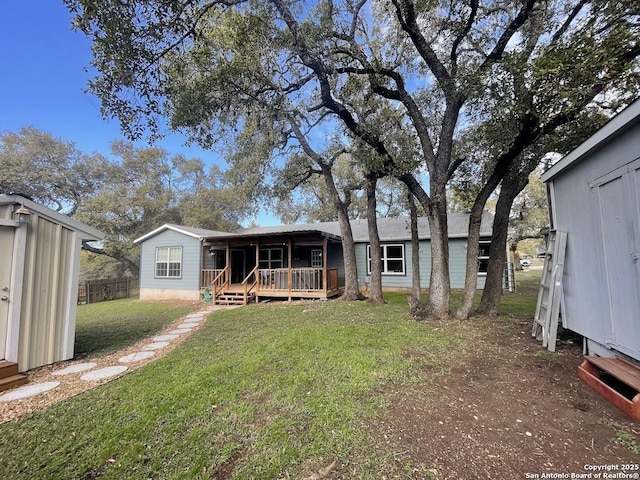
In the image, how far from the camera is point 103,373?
14.0ft

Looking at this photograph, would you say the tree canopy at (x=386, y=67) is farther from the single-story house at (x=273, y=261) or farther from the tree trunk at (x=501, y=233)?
the single-story house at (x=273, y=261)

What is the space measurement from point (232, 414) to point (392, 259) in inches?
472

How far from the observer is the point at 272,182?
11.2 meters

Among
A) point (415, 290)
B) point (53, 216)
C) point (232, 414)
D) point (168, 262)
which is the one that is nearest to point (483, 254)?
point (415, 290)

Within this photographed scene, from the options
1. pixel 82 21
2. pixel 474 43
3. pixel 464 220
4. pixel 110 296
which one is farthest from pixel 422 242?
pixel 110 296

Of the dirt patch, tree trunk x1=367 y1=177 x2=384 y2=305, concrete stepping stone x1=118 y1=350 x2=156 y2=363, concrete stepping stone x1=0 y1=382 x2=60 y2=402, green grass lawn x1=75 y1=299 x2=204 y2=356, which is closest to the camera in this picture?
the dirt patch

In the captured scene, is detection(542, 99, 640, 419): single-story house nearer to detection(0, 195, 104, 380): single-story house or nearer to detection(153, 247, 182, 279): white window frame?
detection(0, 195, 104, 380): single-story house

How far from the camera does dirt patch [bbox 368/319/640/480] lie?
204 centimetres

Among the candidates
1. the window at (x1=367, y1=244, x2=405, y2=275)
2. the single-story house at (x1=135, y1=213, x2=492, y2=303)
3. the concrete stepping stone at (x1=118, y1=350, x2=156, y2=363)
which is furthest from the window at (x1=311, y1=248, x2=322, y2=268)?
the concrete stepping stone at (x1=118, y1=350, x2=156, y2=363)

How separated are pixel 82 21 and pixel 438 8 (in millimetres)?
7243

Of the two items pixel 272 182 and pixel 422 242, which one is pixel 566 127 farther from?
pixel 272 182

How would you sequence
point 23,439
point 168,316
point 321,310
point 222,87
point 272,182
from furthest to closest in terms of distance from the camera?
point 272,182, point 168,316, point 321,310, point 222,87, point 23,439

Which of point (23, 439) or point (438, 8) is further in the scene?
point (438, 8)

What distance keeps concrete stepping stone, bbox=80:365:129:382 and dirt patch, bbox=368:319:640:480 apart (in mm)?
3963
